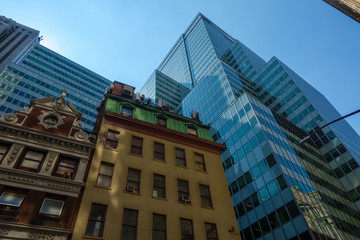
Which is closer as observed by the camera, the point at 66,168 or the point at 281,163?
the point at 66,168

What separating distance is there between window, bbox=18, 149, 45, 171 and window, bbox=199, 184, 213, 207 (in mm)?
13072

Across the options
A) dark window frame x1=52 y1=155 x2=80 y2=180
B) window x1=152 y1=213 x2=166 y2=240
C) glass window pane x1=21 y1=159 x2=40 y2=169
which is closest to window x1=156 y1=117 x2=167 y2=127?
dark window frame x1=52 y1=155 x2=80 y2=180

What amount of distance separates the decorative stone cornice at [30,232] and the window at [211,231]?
9757 mm

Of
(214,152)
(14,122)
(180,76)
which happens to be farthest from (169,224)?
(180,76)

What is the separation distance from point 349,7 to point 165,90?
111 metres

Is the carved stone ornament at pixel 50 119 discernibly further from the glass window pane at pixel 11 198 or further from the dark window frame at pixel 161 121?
the dark window frame at pixel 161 121

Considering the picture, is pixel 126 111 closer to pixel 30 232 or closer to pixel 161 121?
pixel 161 121

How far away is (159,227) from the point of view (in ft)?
55.1

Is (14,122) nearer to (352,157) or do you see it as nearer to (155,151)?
(155,151)

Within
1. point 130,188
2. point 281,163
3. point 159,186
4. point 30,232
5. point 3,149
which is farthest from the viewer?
point 281,163

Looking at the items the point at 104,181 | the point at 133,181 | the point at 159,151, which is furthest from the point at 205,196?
the point at 104,181

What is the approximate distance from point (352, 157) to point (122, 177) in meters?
55.8

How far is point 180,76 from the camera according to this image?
142 meters

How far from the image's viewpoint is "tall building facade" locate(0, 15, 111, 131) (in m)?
70.4
